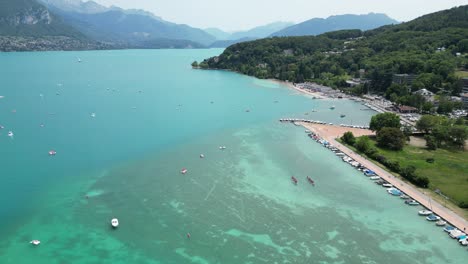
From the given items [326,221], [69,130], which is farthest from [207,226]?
[69,130]

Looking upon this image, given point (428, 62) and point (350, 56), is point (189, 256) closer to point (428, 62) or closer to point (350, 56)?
point (428, 62)

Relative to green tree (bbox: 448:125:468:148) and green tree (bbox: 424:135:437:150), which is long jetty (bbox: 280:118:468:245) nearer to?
green tree (bbox: 424:135:437:150)

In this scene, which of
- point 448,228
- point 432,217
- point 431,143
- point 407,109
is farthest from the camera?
point 407,109

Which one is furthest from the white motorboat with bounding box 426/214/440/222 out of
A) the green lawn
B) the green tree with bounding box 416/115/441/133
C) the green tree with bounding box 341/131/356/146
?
the green tree with bounding box 416/115/441/133

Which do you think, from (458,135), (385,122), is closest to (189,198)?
(385,122)

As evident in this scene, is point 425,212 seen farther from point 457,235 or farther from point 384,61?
point 384,61

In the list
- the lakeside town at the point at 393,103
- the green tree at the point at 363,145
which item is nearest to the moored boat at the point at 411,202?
the green tree at the point at 363,145
